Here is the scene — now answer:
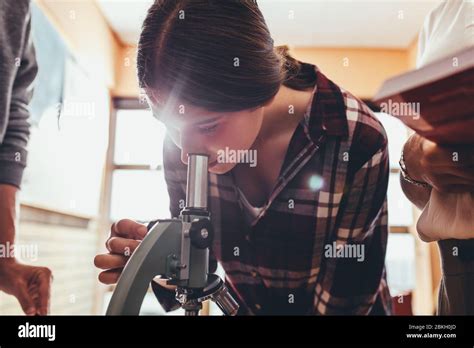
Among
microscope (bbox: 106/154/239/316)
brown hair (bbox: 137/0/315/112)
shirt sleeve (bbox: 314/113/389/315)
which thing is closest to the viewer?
microscope (bbox: 106/154/239/316)

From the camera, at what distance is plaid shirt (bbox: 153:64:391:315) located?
659mm

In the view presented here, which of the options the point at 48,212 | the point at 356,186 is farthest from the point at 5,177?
the point at 48,212

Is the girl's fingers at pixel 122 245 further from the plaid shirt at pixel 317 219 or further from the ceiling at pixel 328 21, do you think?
the ceiling at pixel 328 21

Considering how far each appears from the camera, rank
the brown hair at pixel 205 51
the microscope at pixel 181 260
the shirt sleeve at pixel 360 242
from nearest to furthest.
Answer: the microscope at pixel 181 260, the brown hair at pixel 205 51, the shirt sleeve at pixel 360 242

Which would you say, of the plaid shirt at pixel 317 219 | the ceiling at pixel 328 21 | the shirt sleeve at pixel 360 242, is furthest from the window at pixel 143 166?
the shirt sleeve at pixel 360 242

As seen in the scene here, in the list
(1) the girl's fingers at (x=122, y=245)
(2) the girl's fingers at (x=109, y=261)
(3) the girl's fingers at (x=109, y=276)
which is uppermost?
(1) the girl's fingers at (x=122, y=245)

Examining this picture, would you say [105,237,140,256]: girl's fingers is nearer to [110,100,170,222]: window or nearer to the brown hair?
[110,100,170,222]: window

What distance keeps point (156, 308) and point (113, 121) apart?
778mm

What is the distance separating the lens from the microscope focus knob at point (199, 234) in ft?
1.46

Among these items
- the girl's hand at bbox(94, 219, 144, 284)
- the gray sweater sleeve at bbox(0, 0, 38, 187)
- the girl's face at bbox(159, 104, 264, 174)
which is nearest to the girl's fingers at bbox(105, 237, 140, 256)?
the girl's hand at bbox(94, 219, 144, 284)

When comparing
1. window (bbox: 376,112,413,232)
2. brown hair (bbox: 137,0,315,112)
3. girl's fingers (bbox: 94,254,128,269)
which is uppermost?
brown hair (bbox: 137,0,315,112)

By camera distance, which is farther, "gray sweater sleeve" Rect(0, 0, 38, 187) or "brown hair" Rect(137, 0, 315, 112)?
"gray sweater sleeve" Rect(0, 0, 38, 187)

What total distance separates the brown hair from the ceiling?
0.10m
